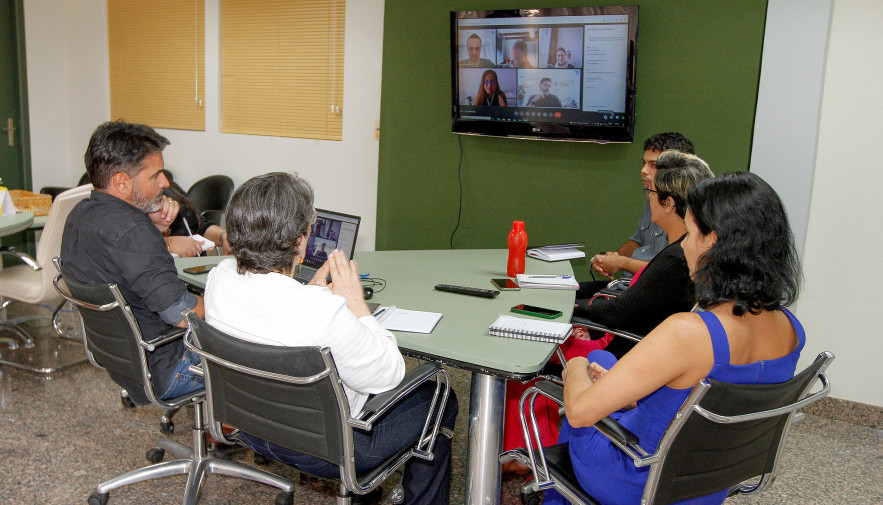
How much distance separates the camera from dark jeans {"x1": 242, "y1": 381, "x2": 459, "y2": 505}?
6.33ft

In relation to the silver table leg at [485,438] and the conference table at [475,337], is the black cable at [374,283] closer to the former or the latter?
the conference table at [475,337]

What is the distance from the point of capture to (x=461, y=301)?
256cm

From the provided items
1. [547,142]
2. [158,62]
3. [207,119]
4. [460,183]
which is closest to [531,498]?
[547,142]

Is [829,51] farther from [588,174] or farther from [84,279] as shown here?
[84,279]

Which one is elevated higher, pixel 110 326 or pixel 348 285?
pixel 348 285

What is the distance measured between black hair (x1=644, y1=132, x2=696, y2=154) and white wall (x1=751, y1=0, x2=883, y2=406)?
1.42ft

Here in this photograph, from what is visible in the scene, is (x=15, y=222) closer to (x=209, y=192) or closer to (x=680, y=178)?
(x=209, y=192)

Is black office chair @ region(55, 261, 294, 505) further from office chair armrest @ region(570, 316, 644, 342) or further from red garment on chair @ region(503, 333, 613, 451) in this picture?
office chair armrest @ region(570, 316, 644, 342)

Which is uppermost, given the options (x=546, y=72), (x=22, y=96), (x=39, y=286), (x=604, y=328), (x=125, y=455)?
(x=546, y=72)

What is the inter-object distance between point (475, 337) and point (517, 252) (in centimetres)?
97

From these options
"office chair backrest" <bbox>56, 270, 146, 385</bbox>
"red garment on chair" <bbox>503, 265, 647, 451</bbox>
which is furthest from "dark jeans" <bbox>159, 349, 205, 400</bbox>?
"red garment on chair" <bbox>503, 265, 647, 451</bbox>

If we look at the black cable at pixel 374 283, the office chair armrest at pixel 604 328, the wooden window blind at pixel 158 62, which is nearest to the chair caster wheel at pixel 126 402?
the black cable at pixel 374 283

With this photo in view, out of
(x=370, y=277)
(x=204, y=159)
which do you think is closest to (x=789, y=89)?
(x=370, y=277)

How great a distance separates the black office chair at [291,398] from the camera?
170cm
